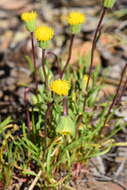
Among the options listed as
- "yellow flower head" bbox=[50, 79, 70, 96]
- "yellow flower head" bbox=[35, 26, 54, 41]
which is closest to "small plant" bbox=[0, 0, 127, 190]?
"yellow flower head" bbox=[35, 26, 54, 41]

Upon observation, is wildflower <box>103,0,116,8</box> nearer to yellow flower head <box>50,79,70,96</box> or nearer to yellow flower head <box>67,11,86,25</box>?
yellow flower head <box>67,11,86,25</box>

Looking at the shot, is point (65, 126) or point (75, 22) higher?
point (75, 22)

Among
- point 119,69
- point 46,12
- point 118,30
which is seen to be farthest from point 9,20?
point 119,69

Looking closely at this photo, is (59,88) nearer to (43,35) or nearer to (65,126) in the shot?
(65,126)

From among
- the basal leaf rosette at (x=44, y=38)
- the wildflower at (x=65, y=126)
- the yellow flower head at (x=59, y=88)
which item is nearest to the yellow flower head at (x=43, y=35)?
the basal leaf rosette at (x=44, y=38)

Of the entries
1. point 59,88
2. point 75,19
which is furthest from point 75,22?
point 59,88

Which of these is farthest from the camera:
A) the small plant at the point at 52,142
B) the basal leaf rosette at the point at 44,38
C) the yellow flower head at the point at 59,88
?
the small plant at the point at 52,142

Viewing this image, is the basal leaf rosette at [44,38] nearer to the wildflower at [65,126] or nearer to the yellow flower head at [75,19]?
the yellow flower head at [75,19]

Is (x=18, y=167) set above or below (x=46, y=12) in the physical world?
below

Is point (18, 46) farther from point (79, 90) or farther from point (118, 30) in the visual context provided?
point (79, 90)

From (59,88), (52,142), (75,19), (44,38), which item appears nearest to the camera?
(59,88)

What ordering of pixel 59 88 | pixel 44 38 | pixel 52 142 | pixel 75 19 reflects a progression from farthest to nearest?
pixel 52 142 < pixel 75 19 < pixel 44 38 < pixel 59 88
